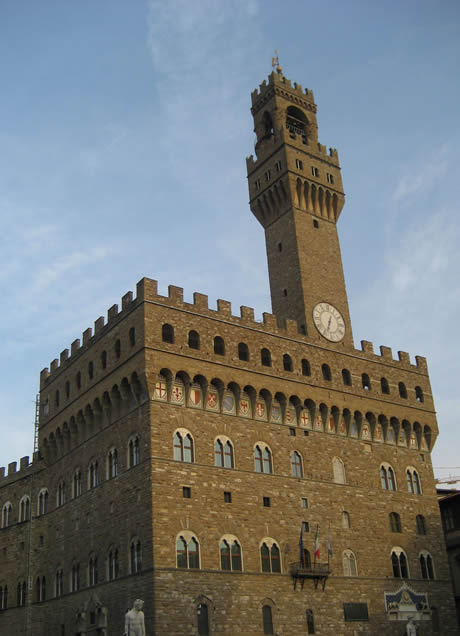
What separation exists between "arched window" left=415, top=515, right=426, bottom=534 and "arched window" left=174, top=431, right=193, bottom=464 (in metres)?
17.0

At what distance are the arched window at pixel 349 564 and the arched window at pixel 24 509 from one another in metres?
20.0

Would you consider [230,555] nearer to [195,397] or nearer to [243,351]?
[195,397]

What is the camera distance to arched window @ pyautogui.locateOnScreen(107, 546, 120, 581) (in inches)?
1441

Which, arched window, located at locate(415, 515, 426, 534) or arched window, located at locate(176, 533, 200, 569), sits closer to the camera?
arched window, located at locate(176, 533, 200, 569)

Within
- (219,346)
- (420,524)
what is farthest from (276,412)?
(420,524)

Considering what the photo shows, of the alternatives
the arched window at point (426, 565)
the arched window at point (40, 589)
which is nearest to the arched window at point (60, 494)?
the arched window at point (40, 589)

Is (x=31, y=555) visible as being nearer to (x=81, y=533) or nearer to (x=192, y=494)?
(x=81, y=533)

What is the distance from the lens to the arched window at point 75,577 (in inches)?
1571

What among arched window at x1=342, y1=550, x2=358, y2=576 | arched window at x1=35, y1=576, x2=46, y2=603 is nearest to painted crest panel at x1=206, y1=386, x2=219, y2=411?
arched window at x1=342, y1=550, x2=358, y2=576

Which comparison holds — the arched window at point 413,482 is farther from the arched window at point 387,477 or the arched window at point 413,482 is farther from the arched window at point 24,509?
the arched window at point 24,509

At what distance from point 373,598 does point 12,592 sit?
21.9 m

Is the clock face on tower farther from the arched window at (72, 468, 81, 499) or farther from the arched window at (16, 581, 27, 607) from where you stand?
the arched window at (16, 581, 27, 607)

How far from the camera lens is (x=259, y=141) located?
A: 5406cm

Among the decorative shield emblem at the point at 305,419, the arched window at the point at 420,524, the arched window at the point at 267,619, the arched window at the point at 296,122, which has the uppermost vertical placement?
the arched window at the point at 296,122
